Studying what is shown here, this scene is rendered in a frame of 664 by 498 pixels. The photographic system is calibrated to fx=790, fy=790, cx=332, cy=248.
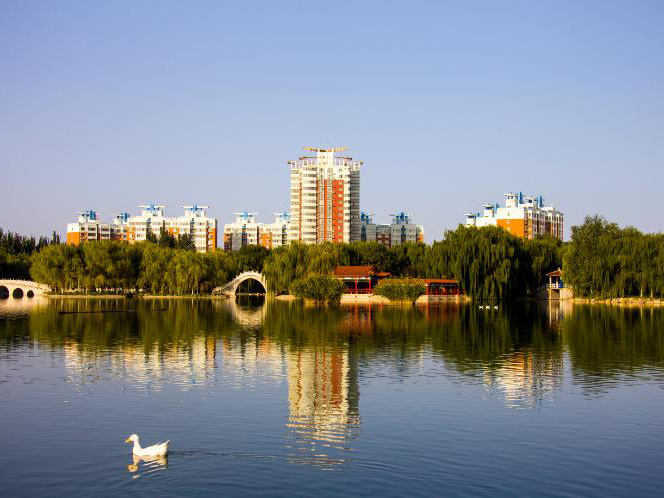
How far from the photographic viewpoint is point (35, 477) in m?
12.9

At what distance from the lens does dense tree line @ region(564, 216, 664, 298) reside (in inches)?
2372

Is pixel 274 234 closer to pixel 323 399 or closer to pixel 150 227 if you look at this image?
pixel 150 227

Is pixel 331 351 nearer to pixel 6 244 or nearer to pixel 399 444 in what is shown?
pixel 399 444

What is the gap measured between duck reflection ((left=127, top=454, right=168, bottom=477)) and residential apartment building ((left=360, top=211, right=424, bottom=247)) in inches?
5150

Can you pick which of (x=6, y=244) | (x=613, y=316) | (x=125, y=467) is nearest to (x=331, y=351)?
(x=125, y=467)

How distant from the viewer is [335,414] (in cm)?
1780

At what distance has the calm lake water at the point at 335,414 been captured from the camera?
42.0ft

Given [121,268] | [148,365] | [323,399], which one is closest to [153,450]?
[323,399]

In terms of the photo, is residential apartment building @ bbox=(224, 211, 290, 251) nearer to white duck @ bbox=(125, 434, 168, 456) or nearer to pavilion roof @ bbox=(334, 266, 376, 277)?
pavilion roof @ bbox=(334, 266, 376, 277)

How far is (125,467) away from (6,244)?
90.8 m

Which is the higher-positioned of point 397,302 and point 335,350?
point 397,302

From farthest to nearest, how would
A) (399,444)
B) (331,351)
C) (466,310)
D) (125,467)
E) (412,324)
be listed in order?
(466,310), (412,324), (331,351), (399,444), (125,467)

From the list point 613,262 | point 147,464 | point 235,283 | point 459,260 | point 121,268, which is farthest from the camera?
point 235,283

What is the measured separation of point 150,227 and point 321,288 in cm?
9024
